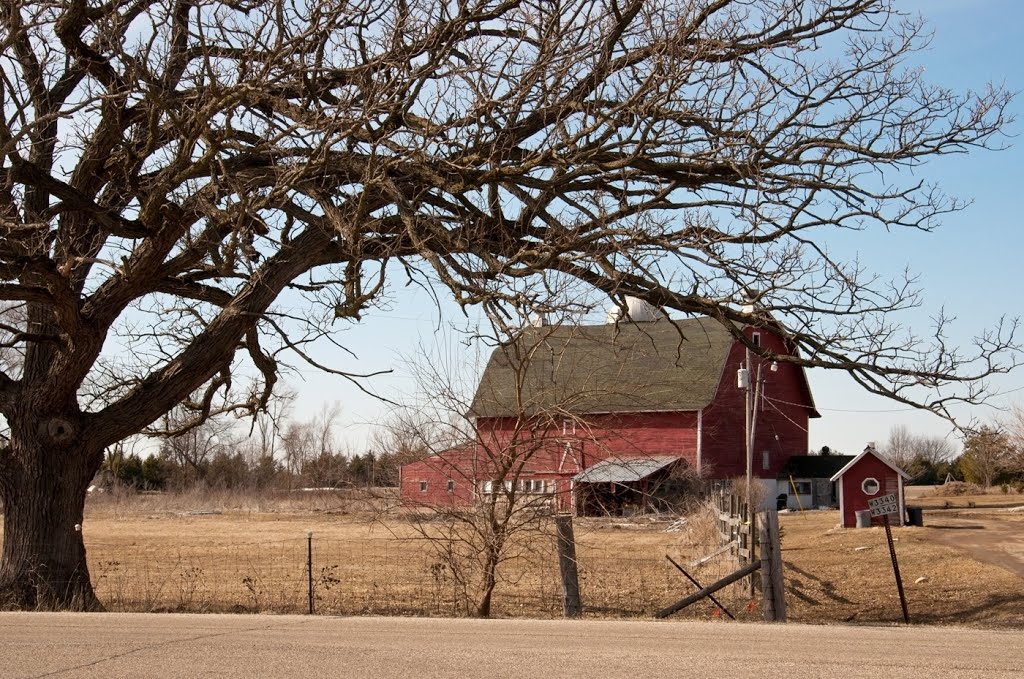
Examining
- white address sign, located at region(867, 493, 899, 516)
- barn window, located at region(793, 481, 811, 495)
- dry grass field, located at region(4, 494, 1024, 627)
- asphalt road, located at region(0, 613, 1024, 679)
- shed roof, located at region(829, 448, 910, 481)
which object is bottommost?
dry grass field, located at region(4, 494, 1024, 627)

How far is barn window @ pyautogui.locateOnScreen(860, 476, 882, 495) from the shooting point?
28.0m

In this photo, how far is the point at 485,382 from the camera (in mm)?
11695

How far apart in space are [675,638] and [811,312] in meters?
4.80

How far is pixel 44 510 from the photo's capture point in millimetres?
13039

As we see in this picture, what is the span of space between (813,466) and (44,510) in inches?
1503

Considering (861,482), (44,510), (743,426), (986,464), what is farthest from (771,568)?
(986,464)

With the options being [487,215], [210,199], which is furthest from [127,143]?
[487,215]

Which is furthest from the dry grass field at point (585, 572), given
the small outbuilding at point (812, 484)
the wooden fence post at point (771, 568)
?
the small outbuilding at point (812, 484)

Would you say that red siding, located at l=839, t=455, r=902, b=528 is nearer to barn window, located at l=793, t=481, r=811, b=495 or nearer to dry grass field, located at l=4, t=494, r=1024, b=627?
dry grass field, located at l=4, t=494, r=1024, b=627

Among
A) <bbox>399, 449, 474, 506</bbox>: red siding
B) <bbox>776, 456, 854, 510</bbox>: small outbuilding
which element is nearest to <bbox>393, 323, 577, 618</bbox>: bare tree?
<bbox>399, 449, 474, 506</bbox>: red siding

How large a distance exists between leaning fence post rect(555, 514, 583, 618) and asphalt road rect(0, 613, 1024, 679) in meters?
1.75

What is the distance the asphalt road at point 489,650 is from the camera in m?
6.96

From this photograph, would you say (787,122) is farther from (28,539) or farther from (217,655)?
(28,539)

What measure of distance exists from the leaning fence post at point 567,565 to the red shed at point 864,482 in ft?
59.8
